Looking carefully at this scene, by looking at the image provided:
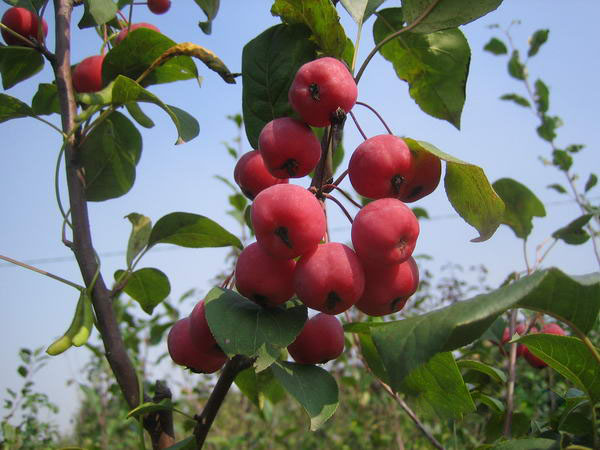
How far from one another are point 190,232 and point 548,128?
3.02m

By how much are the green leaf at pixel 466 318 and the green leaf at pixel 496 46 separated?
3432 millimetres

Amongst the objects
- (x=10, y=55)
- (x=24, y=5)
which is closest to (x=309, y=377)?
(x=10, y=55)

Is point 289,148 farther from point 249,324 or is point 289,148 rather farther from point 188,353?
point 188,353

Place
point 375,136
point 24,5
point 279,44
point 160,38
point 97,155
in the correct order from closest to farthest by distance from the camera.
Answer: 1. point 375,136
2. point 279,44
3. point 160,38
4. point 97,155
5. point 24,5

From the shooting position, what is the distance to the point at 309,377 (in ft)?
2.91

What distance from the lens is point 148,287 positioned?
1.34 meters

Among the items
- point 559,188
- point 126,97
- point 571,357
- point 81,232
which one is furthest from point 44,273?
point 559,188

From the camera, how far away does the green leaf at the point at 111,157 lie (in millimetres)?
1282

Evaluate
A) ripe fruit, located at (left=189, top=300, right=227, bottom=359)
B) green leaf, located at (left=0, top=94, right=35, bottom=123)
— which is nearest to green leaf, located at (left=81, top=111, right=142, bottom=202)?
green leaf, located at (left=0, top=94, right=35, bottom=123)

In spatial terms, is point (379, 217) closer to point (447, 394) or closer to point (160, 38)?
point (447, 394)

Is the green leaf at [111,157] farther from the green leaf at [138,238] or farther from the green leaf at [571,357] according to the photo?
the green leaf at [571,357]

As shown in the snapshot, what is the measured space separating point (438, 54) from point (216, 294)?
647mm

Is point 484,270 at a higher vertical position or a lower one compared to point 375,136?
higher

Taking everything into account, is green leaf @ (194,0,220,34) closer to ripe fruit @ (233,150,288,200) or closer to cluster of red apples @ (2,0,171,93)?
cluster of red apples @ (2,0,171,93)
